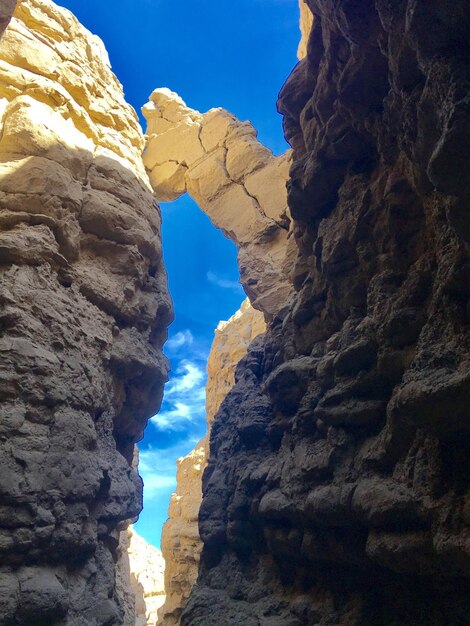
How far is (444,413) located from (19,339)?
483 cm

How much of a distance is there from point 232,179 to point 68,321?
8.18m

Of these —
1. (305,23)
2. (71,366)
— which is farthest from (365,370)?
(305,23)

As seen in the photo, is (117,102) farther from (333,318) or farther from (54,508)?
(54,508)

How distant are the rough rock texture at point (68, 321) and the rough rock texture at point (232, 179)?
275 centimetres

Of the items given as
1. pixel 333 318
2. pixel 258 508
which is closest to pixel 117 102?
pixel 333 318

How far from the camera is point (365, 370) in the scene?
17.7ft

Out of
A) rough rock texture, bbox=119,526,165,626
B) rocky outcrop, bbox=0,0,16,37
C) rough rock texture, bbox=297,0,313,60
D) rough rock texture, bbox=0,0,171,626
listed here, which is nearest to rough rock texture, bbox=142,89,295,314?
rough rock texture, bbox=297,0,313,60

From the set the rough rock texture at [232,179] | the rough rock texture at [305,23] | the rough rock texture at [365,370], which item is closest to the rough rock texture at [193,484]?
the rough rock texture at [232,179]

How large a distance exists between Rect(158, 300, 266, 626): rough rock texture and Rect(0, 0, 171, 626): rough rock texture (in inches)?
317

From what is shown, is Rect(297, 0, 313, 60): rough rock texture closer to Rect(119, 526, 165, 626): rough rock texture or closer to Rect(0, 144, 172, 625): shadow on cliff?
Rect(0, 144, 172, 625): shadow on cliff

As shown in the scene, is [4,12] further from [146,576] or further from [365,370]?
[146,576]

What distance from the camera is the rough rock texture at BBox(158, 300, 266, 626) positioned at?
15.7 m

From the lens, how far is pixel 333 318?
22.2 feet

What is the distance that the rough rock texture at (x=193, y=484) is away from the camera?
1570 cm
